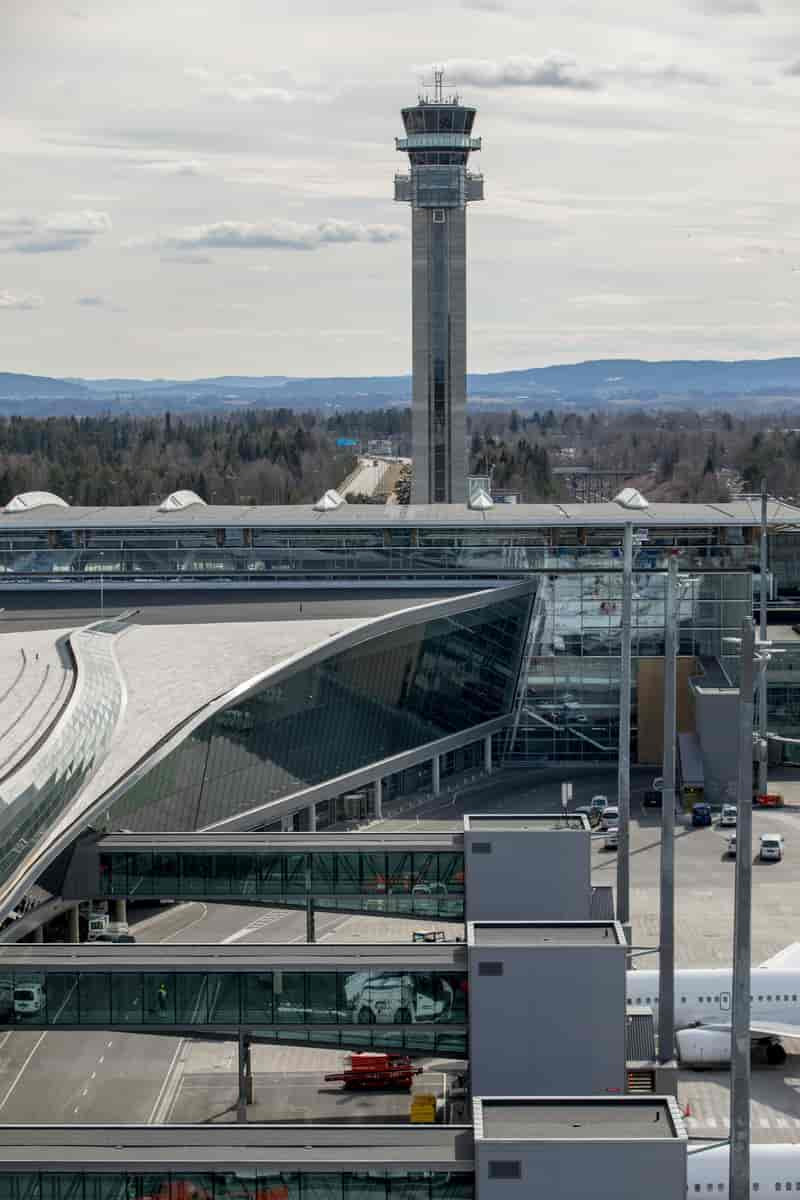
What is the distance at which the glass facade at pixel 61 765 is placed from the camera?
40125mm

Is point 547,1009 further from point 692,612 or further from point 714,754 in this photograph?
point 692,612

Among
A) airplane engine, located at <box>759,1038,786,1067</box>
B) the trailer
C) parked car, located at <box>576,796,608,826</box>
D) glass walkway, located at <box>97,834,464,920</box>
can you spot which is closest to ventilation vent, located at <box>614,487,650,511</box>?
parked car, located at <box>576,796,608,826</box>

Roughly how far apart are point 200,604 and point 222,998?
1453 inches

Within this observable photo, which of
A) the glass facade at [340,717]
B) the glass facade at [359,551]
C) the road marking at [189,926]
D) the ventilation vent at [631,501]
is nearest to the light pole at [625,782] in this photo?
the road marking at [189,926]

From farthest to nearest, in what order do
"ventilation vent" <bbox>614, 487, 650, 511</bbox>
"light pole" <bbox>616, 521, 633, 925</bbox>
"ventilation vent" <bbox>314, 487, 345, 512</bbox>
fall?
"ventilation vent" <bbox>614, 487, 650, 511</bbox>
"ventilation vent" <bbox>314, 487, 345, 512</bbox>
"light pole" <bbox>616, 521, 633, 925</bbox>

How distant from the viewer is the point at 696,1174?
36375mm

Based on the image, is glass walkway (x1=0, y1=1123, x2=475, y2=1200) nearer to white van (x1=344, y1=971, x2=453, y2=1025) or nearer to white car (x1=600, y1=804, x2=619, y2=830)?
white van (x1=344, y1=971, x2=453, y2=1025)

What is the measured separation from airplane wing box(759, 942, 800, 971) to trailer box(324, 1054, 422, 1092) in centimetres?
1078

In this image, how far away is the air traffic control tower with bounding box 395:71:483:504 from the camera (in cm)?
12450

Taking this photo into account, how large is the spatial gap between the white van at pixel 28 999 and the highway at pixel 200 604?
2800cm

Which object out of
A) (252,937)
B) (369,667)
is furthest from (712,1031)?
(369,667)

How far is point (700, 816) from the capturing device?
2761 inches

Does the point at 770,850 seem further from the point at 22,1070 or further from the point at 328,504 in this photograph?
the point at 328,504

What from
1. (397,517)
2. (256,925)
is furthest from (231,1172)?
(397,517)
